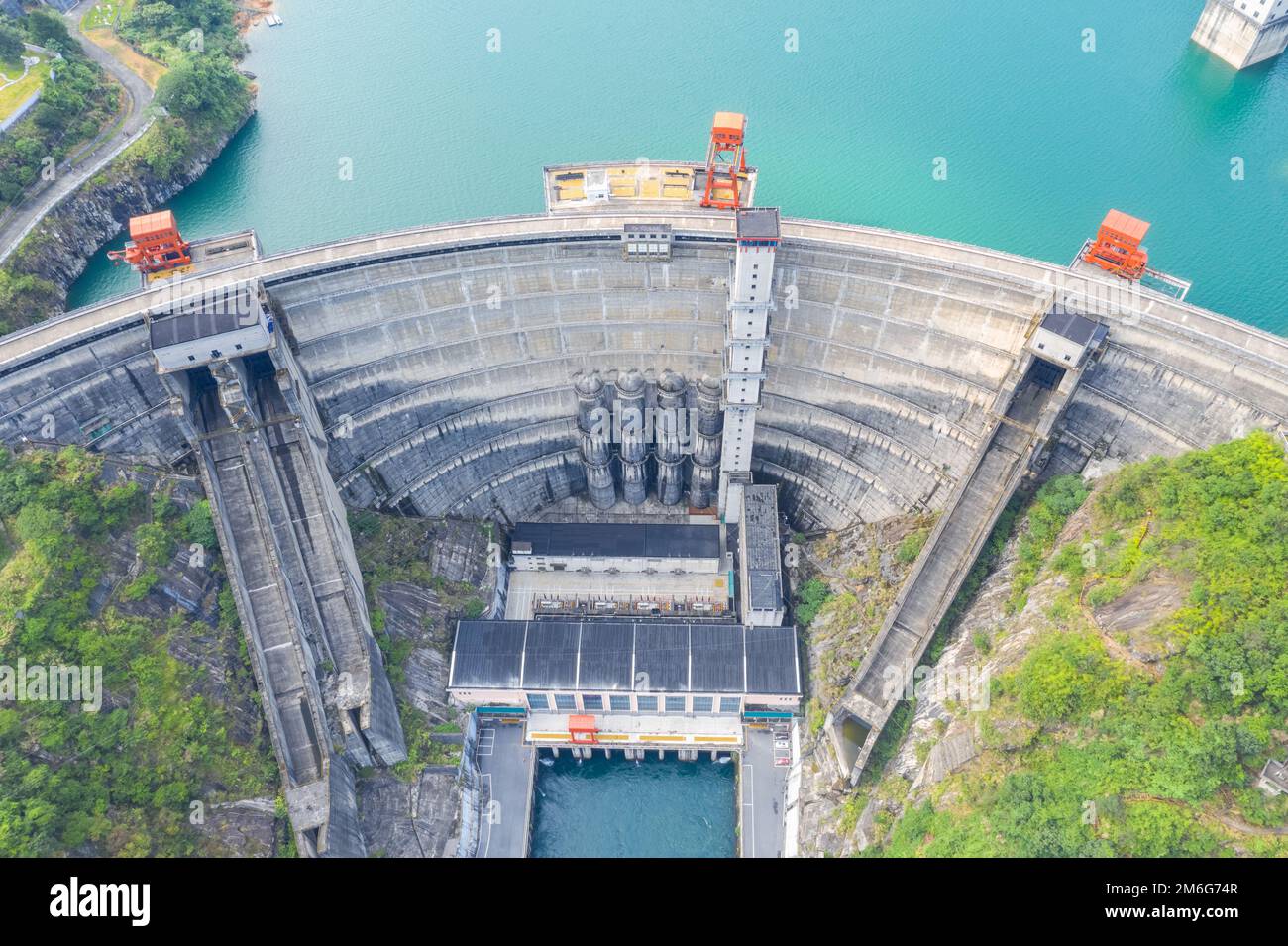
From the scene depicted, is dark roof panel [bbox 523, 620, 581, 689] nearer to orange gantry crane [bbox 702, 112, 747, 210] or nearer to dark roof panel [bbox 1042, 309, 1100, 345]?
orange gantry crane [bbox 702, 112, 747, 210]

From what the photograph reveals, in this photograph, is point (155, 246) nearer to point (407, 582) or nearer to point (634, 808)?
point (407, 582)

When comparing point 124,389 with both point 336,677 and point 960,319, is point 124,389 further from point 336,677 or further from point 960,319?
point 960,319

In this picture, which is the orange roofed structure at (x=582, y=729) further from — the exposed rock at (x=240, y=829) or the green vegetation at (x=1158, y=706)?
the green vegetation at (x=1158, y=706)

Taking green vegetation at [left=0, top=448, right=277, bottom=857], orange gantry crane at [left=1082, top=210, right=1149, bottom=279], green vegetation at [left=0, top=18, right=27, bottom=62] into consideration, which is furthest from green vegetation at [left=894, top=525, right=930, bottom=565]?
green vegetation at [left=0, top=18, right=27, bottom=62]

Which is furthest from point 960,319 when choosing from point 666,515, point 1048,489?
point 666,515

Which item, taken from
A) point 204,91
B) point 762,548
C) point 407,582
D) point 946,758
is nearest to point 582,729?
point 407,582
